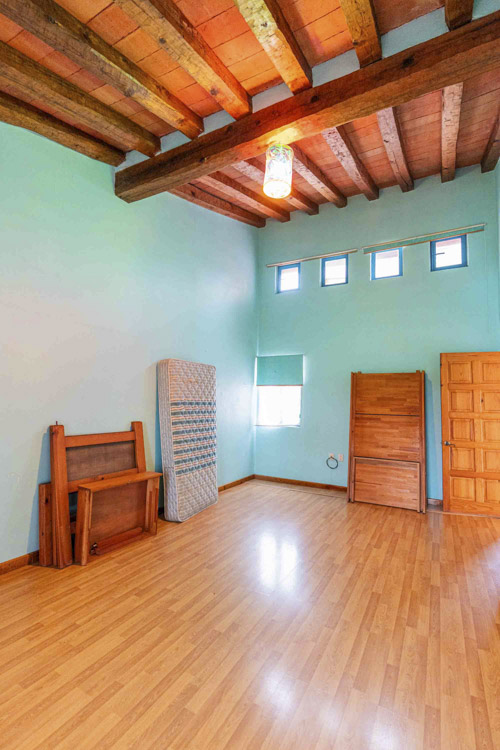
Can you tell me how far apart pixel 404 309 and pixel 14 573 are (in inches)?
207

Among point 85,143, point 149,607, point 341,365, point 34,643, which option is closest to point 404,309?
point 341,365

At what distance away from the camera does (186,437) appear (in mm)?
4391

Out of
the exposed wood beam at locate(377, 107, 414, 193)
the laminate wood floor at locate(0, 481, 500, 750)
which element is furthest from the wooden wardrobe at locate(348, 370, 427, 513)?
the exposed wood beam at locate(377, 107, 414, 193)

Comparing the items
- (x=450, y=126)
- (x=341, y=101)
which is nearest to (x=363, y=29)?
(x=341, y=101)

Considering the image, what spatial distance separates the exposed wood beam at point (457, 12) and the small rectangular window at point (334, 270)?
346 cm

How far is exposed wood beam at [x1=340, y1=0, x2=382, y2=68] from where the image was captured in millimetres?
2137

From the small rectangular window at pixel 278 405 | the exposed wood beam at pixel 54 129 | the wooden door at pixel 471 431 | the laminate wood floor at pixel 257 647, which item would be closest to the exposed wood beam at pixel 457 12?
the exposed wood beam at pixel 54 129

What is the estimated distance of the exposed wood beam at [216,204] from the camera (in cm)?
471

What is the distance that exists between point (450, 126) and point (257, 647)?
4688mm

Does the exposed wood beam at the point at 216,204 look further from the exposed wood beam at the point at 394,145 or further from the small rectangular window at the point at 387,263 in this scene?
the exposed wood beam at the point at 394,145

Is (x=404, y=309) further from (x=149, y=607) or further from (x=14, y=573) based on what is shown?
(x=14, y=573)

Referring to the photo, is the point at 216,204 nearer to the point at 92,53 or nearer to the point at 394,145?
the point at 394,145

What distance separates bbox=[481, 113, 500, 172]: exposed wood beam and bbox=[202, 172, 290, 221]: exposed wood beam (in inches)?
107

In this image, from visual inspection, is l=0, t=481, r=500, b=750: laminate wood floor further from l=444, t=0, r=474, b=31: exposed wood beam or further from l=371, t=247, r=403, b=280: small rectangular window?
l=444, t=0, r=474, b=31: exposed wood beam
